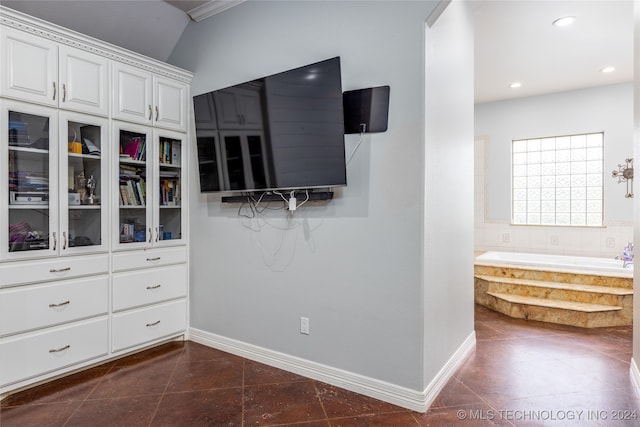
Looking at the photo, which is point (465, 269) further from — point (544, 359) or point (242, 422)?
point (242, 422)

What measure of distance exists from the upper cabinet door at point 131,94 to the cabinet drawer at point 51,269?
1.05 m

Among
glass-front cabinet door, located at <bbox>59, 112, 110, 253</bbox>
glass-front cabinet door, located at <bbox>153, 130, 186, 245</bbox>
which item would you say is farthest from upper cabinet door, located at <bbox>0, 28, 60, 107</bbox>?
glass-front cabinet door, located at <bbox>153, 130, 186, 245</bbox>

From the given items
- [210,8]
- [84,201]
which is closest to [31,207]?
[84,201]

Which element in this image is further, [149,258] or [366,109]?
[149,258]

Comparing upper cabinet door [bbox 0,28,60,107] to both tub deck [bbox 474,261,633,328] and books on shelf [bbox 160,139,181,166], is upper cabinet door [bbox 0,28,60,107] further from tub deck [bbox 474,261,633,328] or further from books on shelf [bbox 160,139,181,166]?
tub deck [bbox 474,261,633,328]

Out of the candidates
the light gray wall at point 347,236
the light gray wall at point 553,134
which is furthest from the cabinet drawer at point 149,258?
the light gray wall at point 553,134

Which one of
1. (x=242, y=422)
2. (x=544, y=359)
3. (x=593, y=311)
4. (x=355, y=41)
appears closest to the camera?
(x=242, y=422)

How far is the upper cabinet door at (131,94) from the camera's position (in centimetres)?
265

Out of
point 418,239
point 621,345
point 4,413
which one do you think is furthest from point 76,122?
point 621,345

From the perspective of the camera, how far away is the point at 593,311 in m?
3.44

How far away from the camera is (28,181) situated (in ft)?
7.46

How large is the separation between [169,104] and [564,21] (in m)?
3.48

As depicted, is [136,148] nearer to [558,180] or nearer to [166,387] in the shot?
[166,387]

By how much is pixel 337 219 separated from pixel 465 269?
1214mm
